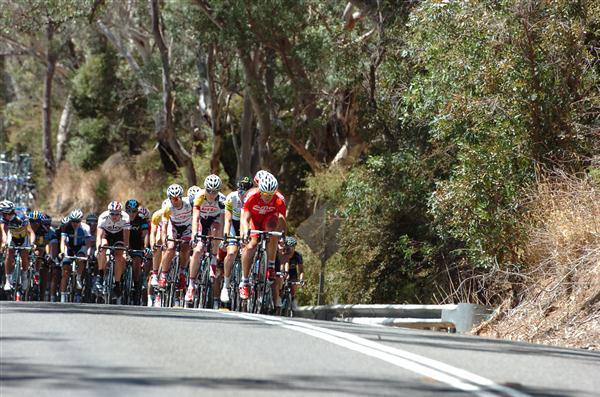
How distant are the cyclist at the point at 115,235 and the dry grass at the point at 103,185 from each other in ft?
81.1

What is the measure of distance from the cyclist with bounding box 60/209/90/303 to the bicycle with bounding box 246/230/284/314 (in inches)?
309

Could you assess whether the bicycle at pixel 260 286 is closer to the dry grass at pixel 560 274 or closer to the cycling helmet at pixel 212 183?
the cycling helmet at pixel 212 183

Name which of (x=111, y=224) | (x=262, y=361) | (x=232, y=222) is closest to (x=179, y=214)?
(x=111, y=224)

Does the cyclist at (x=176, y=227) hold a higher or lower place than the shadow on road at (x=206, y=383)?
higher

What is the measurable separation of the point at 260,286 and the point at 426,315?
2315mm

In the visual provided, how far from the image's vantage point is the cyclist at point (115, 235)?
70.8 ft

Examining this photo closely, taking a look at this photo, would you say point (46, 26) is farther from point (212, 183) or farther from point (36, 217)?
point (212, 183)

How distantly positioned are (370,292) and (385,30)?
534 cm

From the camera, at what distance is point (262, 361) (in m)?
8.56


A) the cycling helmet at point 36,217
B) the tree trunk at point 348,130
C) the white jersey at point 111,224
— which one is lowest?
the white jersey at point 111,224

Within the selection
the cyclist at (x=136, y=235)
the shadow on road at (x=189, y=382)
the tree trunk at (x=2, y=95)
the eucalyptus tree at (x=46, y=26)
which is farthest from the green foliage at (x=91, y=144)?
the shadow on road at (x=189, y=382)

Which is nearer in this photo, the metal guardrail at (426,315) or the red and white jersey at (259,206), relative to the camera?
the metal guardrail at (426,315)

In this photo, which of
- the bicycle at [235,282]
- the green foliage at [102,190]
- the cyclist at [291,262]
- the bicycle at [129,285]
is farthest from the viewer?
the green foliage at [102,190]

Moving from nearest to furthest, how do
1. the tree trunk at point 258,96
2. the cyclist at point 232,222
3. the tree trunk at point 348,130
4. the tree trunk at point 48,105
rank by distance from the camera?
the cyclist at point 232,222 → the tree trunk at point 348,130 → the tree trunk at point 258,96 → the tree trunk at point 48,105
